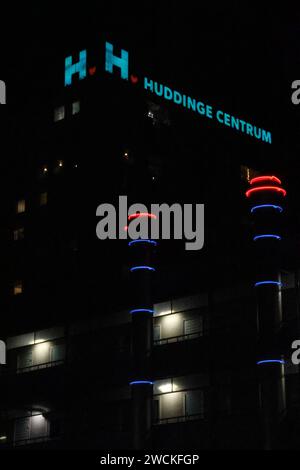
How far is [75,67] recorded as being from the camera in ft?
275

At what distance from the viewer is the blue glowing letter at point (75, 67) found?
266 feet

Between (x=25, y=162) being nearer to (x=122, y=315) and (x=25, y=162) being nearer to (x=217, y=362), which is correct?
(x=122, y=315)

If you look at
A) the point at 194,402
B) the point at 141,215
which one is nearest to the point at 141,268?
the point at 141,215

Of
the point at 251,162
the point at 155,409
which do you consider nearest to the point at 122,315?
the point at 155,409

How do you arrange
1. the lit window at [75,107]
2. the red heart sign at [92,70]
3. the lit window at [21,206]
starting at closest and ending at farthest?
the red heart sign at [92,70] → the lit window at [75,107] → the lit window at [21,206]

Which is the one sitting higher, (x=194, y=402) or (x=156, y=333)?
(x=156, y=333)

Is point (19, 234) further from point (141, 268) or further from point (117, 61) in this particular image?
point (141, 268)

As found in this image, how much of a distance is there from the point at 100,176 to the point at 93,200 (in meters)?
2.83

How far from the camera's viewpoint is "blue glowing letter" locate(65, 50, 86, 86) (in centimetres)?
8117

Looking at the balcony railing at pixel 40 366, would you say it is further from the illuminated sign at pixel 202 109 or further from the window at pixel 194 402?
the illuminated sign at pixel 202 109

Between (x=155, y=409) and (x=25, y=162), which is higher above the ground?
(x=25, y=162)

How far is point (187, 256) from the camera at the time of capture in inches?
1956

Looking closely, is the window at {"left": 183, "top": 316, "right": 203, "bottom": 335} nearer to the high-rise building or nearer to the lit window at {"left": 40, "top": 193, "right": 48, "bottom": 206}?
the high-rise building

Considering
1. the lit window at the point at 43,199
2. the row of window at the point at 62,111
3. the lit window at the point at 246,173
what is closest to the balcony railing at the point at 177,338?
the lit window at the point at 246,173
